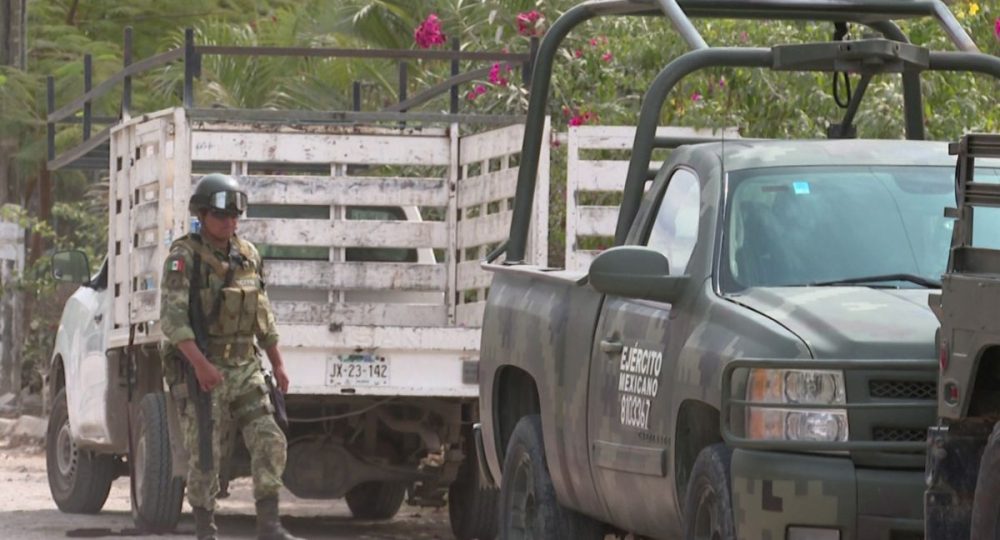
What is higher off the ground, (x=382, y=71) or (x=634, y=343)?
(x=382, y=71)

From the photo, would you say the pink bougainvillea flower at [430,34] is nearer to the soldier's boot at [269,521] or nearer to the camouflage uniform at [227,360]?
the camouflage uniform at [227,360]

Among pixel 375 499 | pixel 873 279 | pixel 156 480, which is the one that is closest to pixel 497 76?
pixel 375 499

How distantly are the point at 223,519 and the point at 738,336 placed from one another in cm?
796

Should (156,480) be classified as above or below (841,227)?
below

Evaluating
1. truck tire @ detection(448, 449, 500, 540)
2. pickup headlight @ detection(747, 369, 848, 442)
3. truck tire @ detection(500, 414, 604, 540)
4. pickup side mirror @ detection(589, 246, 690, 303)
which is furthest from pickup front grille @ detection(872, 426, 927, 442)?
truck tire @ detection(448, 449, 500, 540)

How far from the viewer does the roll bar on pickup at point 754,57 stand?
8281mm

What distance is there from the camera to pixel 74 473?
14766mm

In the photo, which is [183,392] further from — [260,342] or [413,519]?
[413,519]

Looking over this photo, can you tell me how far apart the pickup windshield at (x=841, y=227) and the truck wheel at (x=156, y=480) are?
5700mm

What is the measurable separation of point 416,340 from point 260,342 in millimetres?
1247

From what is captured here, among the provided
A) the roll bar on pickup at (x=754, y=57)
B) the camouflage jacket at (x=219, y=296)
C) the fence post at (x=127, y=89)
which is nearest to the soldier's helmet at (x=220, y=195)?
the camouflage jacket at (x=219, y=296)

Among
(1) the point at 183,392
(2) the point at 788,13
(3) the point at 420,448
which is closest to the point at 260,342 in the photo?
(1) the point at 183,392

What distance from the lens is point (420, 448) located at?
13.3 meters

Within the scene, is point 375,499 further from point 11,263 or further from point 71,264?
point 11,263
